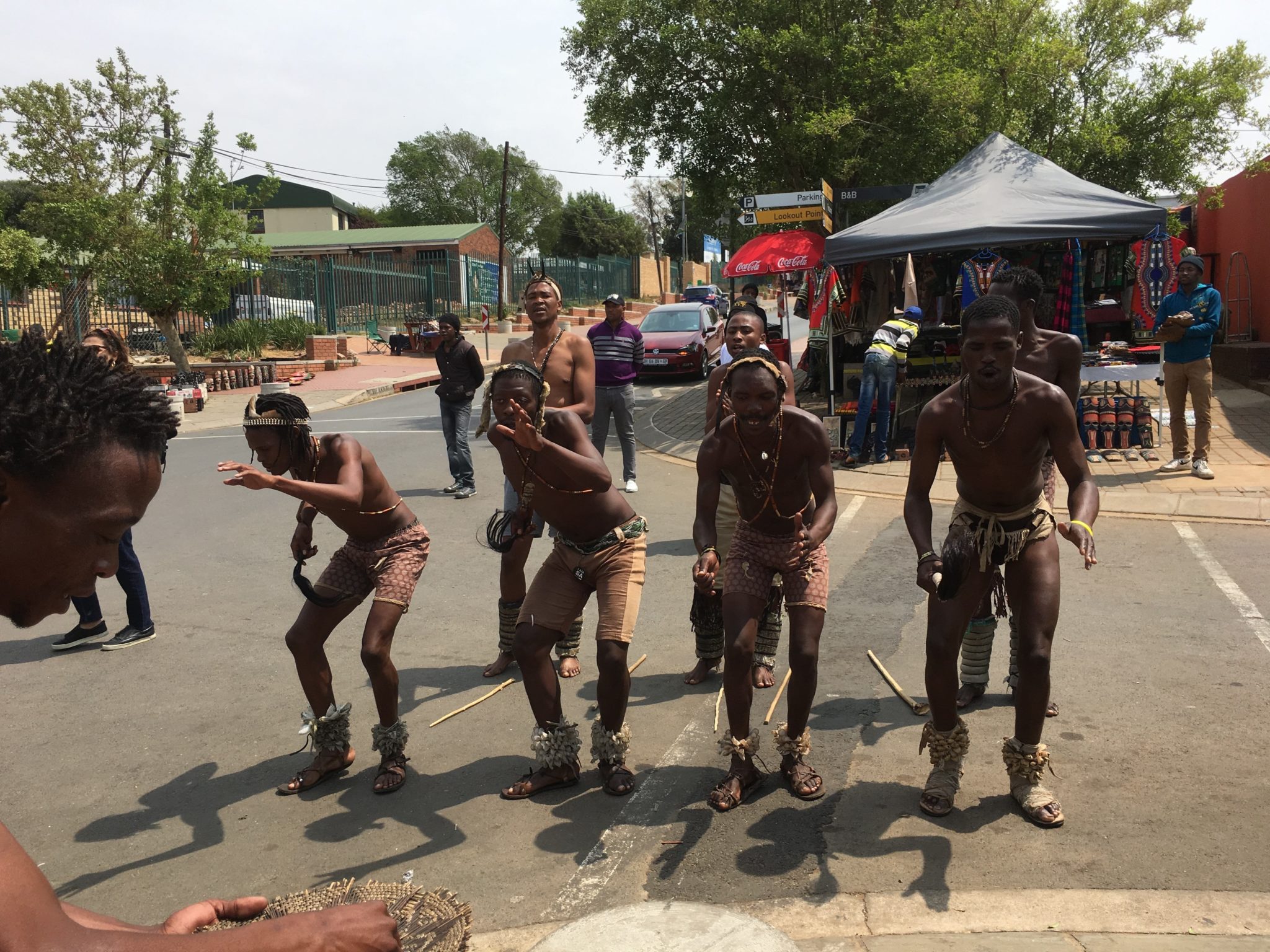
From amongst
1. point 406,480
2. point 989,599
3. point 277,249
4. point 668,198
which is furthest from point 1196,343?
point 668,198

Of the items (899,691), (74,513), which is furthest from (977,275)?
(74,513)

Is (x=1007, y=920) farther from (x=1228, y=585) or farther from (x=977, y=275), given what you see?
(x=977, y=275)

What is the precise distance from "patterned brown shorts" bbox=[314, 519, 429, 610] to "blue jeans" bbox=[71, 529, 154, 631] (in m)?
2.27

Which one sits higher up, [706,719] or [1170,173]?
[1170,173]

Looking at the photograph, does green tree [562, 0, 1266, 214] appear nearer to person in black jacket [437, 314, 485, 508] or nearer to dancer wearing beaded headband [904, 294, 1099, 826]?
person in black jacket [437, 314, 485, 508]

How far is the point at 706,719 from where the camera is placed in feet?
17.0

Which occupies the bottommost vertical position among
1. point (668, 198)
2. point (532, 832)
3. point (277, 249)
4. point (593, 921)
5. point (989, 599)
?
point (532, 832)

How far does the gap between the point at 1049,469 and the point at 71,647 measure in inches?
232

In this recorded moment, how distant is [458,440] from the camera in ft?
35.9

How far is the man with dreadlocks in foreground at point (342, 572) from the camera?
4516 millimetres

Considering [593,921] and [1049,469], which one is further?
[1049,469]

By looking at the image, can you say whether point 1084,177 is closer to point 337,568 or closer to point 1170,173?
point 1170,173

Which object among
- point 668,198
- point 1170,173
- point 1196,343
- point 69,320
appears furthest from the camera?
point 668,198

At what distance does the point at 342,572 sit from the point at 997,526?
2.92 m
